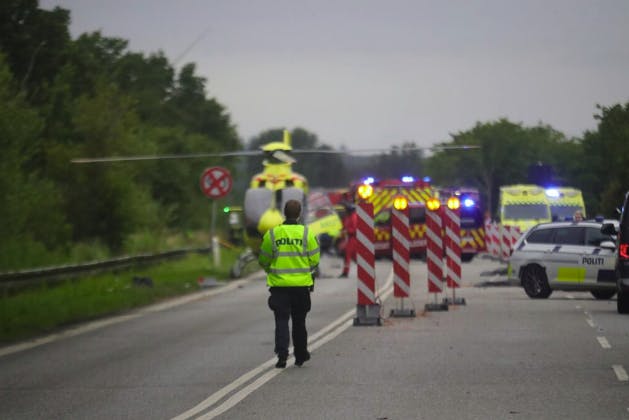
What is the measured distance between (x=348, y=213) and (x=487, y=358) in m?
25.4

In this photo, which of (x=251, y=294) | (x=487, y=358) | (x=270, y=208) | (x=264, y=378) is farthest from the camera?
(x=270, y=208)

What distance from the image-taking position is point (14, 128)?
3475 centimetres

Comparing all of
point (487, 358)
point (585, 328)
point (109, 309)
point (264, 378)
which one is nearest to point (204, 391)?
point (264, 378)

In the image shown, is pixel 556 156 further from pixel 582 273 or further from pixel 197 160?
pixel 197 160

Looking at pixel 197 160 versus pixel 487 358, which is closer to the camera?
pixel 487 358

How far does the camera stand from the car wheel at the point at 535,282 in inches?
1171

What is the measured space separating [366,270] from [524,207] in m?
24.3

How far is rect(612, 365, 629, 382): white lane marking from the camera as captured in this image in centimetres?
1503

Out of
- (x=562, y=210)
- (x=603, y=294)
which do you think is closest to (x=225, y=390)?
(x=603, y=294)

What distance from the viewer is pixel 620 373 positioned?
15500 mm

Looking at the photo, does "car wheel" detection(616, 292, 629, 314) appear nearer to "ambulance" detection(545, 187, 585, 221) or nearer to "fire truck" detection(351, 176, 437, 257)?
"ambulance" detection(545, 187, 585, 221)

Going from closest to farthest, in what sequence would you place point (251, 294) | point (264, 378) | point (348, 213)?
point (264, 378) < point (251, 294) < point (348, 213)

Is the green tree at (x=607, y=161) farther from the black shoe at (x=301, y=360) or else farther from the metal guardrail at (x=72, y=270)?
the black shoe at (x=301, y=360)

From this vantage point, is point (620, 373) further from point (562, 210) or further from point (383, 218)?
point (383, 218)
